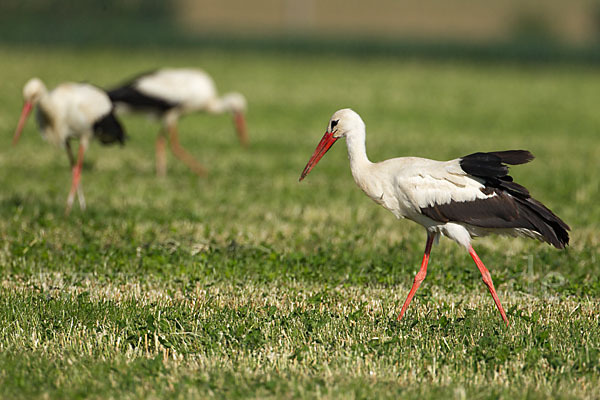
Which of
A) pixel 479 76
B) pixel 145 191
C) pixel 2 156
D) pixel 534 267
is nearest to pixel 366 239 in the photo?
pixel 534 267

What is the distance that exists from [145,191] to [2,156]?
3.66 metres

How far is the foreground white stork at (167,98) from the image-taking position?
41.4 feet

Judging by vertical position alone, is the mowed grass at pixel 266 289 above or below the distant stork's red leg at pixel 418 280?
below

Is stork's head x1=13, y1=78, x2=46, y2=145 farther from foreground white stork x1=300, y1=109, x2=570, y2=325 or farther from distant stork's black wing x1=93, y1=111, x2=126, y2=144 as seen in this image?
foreground white stork x1=300, y1=109, x2=570, y2=325

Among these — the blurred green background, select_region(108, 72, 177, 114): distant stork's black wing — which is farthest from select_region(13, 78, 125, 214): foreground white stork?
the blurred green background

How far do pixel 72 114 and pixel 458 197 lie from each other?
5.48 metres

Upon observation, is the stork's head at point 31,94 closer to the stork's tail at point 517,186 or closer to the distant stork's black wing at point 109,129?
the distant stork's black wing at point 109,129

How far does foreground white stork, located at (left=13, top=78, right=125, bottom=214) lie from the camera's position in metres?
9.52

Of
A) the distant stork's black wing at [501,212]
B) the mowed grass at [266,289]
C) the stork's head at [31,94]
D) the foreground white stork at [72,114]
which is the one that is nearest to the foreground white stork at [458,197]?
the distant stork's black wing at [501,212]

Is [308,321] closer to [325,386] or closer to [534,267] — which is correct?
[325,386]

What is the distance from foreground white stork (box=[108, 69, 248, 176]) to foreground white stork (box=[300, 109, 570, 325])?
21.9 feet

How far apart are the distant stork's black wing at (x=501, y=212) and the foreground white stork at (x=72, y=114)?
5075 millimetres

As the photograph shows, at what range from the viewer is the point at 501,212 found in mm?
5629

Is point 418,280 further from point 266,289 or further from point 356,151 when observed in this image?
point 266,289
